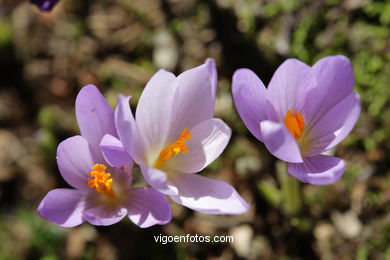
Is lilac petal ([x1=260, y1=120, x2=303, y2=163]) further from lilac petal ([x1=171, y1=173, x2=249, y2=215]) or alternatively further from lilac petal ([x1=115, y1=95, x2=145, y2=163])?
lilac petal ([x1=115, y1=95, x2=145, y2=163])

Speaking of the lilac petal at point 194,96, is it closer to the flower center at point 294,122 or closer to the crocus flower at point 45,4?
the flower center at point 294,122

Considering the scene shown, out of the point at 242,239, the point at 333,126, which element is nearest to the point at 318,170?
the point at 333,126

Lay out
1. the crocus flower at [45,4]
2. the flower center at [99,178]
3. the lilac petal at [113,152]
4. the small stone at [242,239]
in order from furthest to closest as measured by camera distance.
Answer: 1. the small stone at [242,239]
2. the crocus flower at [45,4]
3. the flower center at [99,178]
4. the lilac petal at [113,152]

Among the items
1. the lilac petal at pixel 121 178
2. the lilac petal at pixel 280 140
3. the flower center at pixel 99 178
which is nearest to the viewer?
the lilac petal at pixel 280 140

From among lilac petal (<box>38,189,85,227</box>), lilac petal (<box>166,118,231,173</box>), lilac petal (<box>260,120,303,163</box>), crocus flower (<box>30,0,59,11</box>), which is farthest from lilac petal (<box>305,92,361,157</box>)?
crocus flower (<box>30,0,59,11</box>)

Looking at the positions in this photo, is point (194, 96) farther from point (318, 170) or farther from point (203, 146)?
point (318, 170)

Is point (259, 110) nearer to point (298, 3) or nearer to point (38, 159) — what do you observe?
point (298, 3)

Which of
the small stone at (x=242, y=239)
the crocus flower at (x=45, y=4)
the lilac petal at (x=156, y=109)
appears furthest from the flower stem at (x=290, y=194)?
the crocus flower at (x=45, y=4)

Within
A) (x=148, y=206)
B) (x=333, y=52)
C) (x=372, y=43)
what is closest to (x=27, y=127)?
(x=148, y=206)
